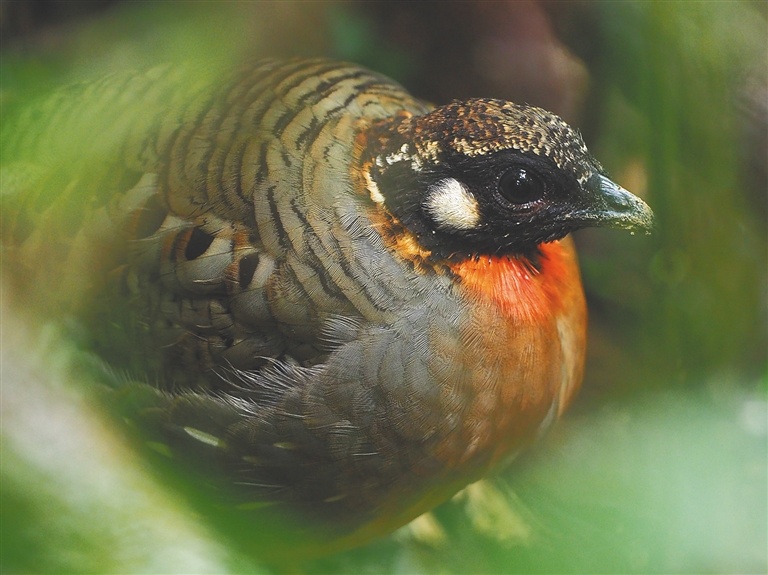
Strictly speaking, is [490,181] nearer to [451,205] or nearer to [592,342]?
[451,205]

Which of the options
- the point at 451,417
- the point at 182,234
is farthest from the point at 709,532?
the point at 182,234

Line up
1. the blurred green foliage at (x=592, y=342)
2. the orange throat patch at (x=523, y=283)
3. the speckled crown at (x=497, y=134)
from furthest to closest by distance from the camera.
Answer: the orange throat patch at (x=523, y=283) < the speckled crown at (x=497, y=134) < the blurred green foliage at (x=592, y=342)

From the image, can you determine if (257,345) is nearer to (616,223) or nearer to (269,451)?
(269,451)

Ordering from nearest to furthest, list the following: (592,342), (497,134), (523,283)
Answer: (497,134), (523,283), (592,342)

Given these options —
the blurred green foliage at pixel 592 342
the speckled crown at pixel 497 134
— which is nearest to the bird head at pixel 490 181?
the speckled crown at pixel 497 134

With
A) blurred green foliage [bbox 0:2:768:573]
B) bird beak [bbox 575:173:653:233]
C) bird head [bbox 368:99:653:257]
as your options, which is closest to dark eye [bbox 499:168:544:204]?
bird head [bbox 368:99:653:257]

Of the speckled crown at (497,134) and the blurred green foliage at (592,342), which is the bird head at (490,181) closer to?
the speckled crown at (497,134)

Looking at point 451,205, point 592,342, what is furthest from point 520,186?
point 592,342

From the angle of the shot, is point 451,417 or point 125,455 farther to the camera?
point 451,417
